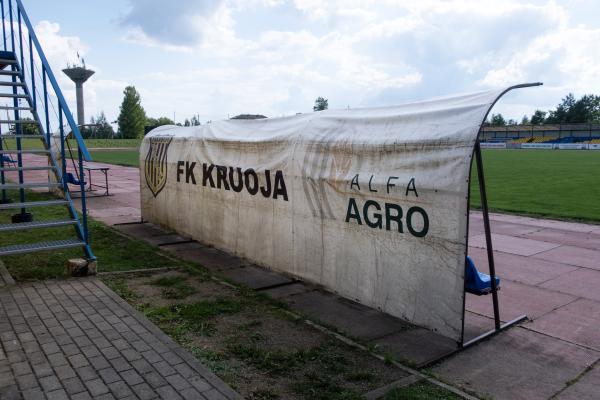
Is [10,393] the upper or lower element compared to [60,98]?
lower

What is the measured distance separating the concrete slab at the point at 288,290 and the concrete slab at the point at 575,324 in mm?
2665

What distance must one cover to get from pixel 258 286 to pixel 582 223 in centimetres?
844

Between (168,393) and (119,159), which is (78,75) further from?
(168,393)

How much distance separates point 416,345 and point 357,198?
1743mm

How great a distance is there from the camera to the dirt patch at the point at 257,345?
377 cm

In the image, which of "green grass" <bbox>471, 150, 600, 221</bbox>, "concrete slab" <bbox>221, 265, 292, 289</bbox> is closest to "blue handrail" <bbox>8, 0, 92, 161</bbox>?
"concrete slab" <bbox>221, 265, 292, 289</bbox>

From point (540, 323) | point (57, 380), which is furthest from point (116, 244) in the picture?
point (540, 323)

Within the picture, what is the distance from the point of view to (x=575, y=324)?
5.07m

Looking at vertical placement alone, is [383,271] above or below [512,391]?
above

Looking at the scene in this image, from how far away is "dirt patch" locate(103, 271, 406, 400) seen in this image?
12.4 ft


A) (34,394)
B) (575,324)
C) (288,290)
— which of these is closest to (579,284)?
(575,324)

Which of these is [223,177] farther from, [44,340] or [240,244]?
[44,340]

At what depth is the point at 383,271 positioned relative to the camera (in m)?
5.21

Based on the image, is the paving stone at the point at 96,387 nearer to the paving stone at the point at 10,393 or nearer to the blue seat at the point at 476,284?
the paving stone at the point at 10,393
